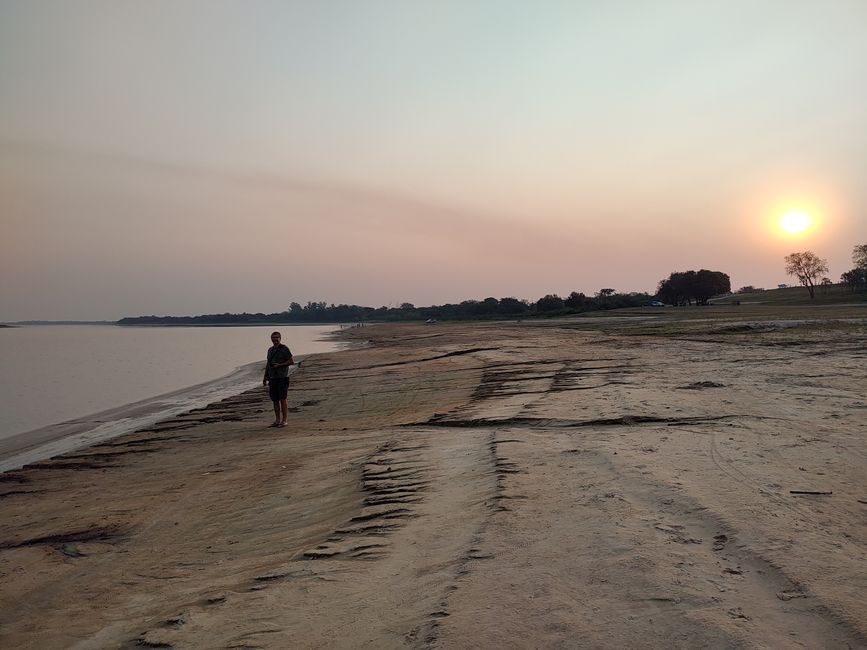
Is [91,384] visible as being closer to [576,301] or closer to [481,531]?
[481,531]

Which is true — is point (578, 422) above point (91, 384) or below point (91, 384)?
above

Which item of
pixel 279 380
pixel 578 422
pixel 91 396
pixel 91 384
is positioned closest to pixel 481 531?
pixel 578 422

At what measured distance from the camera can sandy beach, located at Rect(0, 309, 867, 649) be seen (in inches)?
122

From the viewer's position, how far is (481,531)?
431 cm

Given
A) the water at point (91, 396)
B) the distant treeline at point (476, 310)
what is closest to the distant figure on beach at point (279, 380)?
the water at point (91, 396)

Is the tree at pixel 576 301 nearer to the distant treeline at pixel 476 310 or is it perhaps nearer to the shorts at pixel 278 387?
the distant treeline at pixel 476 310

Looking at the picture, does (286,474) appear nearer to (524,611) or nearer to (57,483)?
(57,483)

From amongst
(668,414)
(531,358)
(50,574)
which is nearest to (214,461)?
(50,574)

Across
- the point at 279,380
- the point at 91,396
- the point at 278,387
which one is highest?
the point at 279,380

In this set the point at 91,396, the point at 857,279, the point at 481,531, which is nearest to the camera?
the point at 481,531

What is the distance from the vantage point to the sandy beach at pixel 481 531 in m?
3.11

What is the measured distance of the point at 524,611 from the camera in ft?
10.3

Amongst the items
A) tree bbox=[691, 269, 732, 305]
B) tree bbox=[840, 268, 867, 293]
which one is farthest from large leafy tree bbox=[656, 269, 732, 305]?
tree bbox=[840, 268, 867, 293]

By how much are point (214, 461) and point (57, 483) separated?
7.44 ft
